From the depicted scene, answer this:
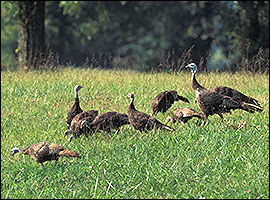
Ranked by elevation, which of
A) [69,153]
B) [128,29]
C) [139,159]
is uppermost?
[69,153]

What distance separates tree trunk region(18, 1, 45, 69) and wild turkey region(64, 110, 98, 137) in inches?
319

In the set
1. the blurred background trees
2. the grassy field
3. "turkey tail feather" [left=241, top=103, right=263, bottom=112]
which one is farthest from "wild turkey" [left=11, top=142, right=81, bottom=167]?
the blurred background trees

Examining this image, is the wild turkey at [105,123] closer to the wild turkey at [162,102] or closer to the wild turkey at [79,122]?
the wild turkey at [79,122]

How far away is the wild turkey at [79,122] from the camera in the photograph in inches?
308

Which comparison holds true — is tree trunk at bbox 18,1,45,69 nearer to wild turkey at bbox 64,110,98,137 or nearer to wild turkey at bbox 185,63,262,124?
wild turkey at bbox 64,110,98,137

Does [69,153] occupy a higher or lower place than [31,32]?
lower

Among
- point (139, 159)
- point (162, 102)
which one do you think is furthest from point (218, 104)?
point (139, 159)

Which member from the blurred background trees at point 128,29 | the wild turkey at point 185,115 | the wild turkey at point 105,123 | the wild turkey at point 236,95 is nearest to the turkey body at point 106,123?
the wild turkey at point 105,123

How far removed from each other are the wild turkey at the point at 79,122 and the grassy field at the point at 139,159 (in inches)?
5.1

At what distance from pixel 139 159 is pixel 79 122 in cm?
177

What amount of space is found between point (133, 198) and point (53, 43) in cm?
2940

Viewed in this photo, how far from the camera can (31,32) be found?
1598 centimetres

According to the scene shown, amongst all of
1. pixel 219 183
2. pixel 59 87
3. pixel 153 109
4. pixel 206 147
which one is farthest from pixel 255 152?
pixel 59 87

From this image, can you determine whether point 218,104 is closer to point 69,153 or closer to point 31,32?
point 69,153
